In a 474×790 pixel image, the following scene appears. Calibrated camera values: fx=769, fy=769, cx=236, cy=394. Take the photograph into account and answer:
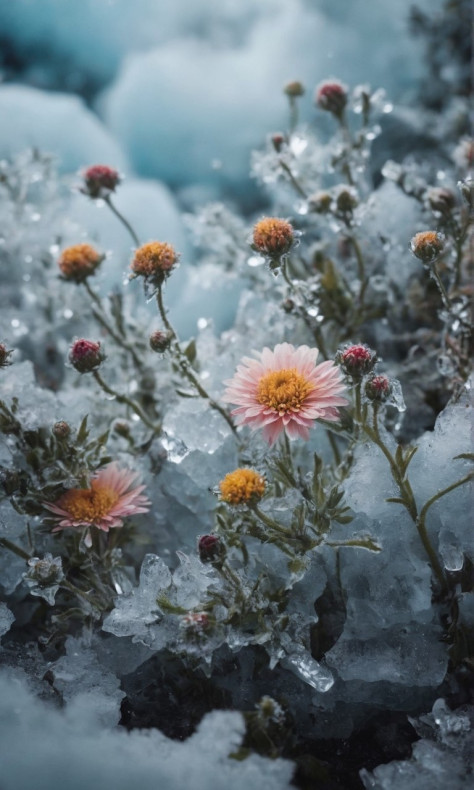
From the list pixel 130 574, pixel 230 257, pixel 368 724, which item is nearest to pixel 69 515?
pixel 130 574

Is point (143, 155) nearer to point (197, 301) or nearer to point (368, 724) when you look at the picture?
→ point (197, 301)

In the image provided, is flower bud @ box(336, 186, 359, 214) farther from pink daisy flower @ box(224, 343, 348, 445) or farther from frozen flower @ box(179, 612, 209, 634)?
frozen flower @ box(179, 612, 209, 634)

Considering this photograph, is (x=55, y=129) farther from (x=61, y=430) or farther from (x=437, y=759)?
(x=437, y=759)

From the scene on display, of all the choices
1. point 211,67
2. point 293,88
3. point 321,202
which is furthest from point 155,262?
point 211,67

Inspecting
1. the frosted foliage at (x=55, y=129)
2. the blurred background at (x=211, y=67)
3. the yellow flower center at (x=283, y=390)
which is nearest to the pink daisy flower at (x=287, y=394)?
the yellow flower center at (x=283, y=390)

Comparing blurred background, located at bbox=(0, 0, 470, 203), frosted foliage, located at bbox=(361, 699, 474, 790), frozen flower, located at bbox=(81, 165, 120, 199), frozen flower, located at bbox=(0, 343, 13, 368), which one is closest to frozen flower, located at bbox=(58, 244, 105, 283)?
frozen flower, located at bbox=(81, 165, 120, 199)
